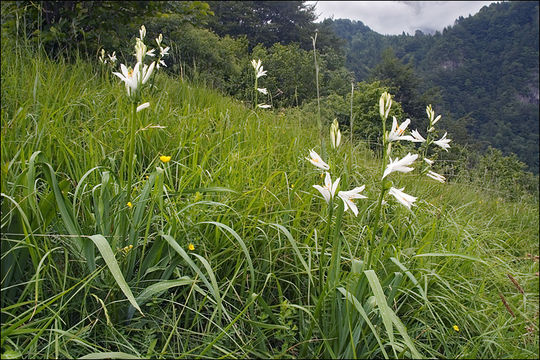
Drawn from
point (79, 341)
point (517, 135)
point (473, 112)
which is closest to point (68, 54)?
point (79, 341)

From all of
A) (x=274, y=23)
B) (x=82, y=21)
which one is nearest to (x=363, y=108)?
(x=274, y=23)

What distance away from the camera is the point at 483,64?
509 cm

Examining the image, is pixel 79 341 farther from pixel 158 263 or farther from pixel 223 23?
pixel 223 23

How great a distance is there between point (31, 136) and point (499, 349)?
2073 mm

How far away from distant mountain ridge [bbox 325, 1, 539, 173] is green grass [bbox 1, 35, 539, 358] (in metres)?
2.25

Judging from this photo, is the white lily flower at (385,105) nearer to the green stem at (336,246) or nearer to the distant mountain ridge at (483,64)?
the green stem at (336,246)

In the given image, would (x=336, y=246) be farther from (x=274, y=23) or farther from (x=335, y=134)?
(x=274, y=23)

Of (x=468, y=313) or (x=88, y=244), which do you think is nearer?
(x=88, y=244)

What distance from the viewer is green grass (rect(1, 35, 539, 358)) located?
1.03m

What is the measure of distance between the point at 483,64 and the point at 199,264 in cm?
542

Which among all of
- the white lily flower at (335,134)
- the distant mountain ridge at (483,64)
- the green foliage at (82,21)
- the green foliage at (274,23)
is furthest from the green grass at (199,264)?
the distant mountain ridge at (483,64)

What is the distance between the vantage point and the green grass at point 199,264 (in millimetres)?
1025

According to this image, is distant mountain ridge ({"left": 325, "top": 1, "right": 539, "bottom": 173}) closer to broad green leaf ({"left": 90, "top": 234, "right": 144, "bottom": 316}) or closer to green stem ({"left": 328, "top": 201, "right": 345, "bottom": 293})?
green stem ({"left": 328, "top": 201, "right": 345, "bottom": 293})

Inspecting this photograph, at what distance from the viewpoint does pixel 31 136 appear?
1.46 m
